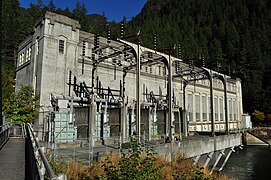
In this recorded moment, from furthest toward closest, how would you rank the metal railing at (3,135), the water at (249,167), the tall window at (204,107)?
the tall window at (204,107) < the water at (249,167) < the metal railing at (3,135)

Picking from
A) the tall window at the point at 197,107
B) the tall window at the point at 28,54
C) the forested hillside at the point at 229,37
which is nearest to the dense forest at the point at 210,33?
the forested hillside at the point at 229,37

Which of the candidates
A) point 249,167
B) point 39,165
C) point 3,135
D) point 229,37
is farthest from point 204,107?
point 229,37

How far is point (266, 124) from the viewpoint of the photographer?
77.2 m

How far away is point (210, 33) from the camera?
130 metres

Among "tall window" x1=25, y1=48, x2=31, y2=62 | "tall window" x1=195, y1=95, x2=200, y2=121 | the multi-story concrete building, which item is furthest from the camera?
"tall window" x1=195, y1=95, x2=200, y2=121

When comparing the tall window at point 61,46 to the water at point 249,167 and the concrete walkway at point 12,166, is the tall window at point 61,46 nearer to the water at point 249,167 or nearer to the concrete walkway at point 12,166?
the concrete walkway at point 12,166

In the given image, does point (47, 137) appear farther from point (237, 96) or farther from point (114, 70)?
point (237, 96)

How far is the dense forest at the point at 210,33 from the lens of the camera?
63.8 meters

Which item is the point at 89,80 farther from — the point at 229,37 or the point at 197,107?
the point at 229,37

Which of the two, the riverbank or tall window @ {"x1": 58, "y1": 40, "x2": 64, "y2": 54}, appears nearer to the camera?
tall window @ {"x1": 58, "y1": 40, "x2": 64, "y2": 54}

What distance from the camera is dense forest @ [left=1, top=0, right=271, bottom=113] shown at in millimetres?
63750

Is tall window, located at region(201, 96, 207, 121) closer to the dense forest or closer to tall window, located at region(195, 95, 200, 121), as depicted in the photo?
tall window, located at region(195, 95, 200, 121)

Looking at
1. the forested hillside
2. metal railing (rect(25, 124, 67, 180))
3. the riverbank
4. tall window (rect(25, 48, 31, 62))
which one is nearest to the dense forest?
the forested hillside

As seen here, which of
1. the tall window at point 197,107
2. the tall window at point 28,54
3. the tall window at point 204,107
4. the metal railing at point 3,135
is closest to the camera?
the metal railing at point 3,135
